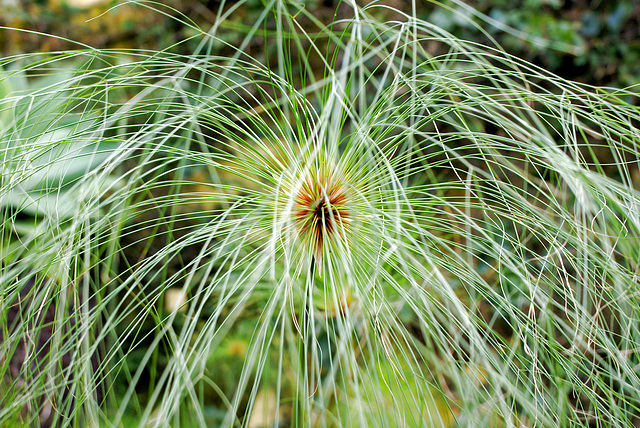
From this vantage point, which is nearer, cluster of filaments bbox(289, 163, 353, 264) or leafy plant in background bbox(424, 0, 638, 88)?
cluster of filaments bbox(289, 163, 353, 264)

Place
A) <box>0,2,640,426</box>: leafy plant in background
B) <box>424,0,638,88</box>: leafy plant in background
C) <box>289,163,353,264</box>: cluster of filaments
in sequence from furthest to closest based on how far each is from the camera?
<box>424,0,638,88</box>: leafy plant in background
<box>289,163,353,264</box>: cluster of filaments
<box>0,2,640,426</box>: leafy plant in background

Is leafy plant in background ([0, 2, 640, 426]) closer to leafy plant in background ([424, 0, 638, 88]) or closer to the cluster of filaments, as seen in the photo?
the cluster of filaments

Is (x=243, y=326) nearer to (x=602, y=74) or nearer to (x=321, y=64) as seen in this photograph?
(x=321, y=64)

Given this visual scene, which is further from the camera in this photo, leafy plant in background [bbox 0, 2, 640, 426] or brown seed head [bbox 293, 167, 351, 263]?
brown seed head [bbox 293, 167, 351, 263]

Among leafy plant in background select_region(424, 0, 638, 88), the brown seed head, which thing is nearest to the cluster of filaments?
the brown seed head

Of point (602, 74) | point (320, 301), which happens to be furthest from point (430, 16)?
point (320, 301)

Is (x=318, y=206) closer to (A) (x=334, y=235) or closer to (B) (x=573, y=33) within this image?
(A) (x=334, y=235)

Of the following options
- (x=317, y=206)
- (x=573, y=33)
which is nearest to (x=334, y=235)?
(x=317, y=206)

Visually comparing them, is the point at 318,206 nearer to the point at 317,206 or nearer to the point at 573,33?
the point at 317,206

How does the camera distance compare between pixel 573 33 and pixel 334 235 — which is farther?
pixel 573 33

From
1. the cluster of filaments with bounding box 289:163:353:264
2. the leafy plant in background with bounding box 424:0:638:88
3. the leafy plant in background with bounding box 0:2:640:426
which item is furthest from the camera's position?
the leafy plant in background with bounding box 424:0:638:88

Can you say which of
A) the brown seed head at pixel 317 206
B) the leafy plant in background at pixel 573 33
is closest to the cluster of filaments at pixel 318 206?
the brown seed head at pixel 317 206
